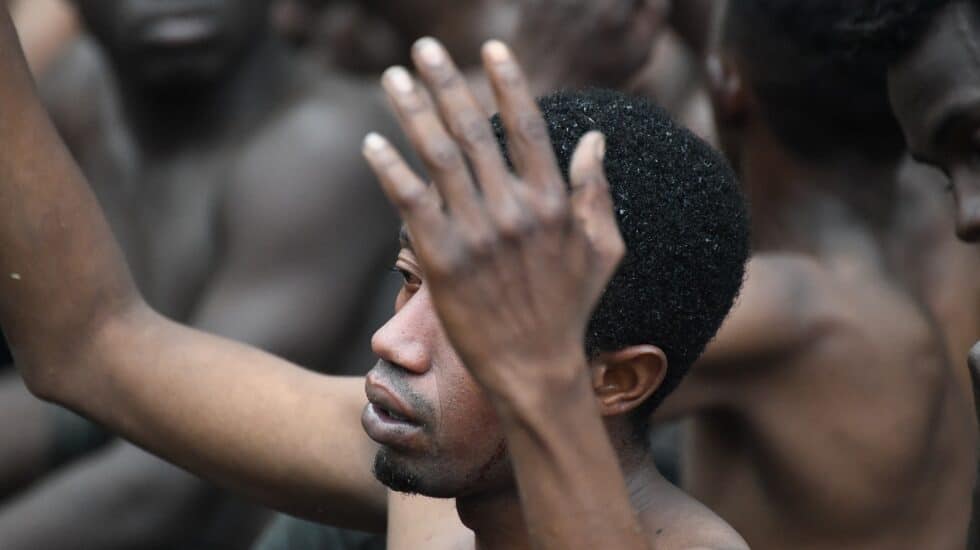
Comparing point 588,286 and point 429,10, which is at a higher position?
point 588,286

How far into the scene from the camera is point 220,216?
4180mm

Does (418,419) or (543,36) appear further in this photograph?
(543,36)

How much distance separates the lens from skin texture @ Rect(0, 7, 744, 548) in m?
2.20

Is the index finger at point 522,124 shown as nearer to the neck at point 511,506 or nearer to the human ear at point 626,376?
the human ear at point 626,376

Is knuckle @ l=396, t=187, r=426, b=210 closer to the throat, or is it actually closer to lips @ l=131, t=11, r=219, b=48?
the throat

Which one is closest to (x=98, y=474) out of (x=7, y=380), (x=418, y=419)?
(x=7, y=380)

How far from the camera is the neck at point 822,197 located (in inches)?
125

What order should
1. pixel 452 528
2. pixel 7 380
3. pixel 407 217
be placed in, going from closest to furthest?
pixel 407 217 → pixel 452 528 → pixel 7 380

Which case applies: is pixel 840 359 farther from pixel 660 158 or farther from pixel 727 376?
pixel 660 158

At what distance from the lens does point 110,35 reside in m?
4.37

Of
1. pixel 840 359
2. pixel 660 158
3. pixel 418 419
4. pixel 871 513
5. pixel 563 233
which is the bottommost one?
pixel 871 513

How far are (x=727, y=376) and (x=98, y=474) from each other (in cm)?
153

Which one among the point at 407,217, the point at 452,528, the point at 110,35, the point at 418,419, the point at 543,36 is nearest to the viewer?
the point at 407,217

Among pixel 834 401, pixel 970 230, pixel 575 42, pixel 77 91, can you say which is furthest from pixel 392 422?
pixel 77 91
